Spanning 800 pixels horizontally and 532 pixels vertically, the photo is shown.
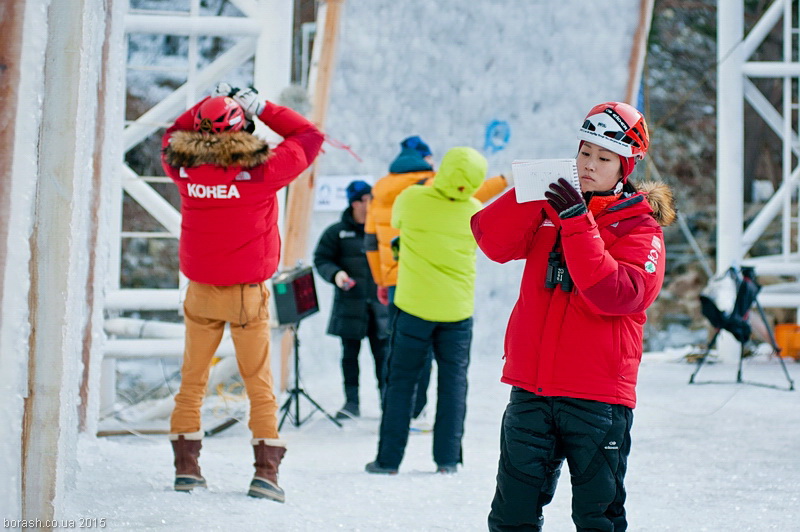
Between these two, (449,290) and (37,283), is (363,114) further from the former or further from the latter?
(37,283)

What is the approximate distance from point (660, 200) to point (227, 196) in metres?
1.83

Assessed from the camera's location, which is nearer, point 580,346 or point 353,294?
point 580,346

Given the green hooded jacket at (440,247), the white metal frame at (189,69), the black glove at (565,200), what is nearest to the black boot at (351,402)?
the white metal frame at (189,69)

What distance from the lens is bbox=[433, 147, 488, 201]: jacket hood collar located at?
15.2 ft

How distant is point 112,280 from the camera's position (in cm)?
628

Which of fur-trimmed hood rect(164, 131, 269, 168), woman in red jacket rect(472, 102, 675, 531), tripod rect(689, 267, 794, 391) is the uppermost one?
fur-trimmed hood rect(164, 131, 269, 168)

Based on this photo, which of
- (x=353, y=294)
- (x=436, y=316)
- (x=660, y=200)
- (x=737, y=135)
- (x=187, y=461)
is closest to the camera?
(x=660, y=200)

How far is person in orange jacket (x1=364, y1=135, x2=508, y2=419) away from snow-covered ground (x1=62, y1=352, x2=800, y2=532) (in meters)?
0.71

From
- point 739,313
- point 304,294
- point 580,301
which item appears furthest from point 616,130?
point 739,313

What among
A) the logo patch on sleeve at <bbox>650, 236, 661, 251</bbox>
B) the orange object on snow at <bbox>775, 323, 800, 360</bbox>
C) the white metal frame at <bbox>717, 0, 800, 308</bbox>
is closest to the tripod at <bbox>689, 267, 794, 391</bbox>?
the white metal frame at <bbox>717, 0, 800, 308</bbox>

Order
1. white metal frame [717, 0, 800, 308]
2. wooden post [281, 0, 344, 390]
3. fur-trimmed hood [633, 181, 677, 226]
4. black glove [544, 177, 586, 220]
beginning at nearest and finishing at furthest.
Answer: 1. black glove [544, 177, 586, 220]
2. fur-trimmed hood [633, 181, 677, 226]
3. wooden post [281, 0, 344, 390]
4. white metal frame [717, 0, 800, 308]

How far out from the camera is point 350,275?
6.71 m

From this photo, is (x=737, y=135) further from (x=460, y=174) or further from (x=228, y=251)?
(x=228, y=251)

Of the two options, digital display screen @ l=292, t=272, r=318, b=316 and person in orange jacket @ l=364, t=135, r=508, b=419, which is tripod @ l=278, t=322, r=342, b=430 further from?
person in orange jacket @ l=364, t=135, r=508, b=419
